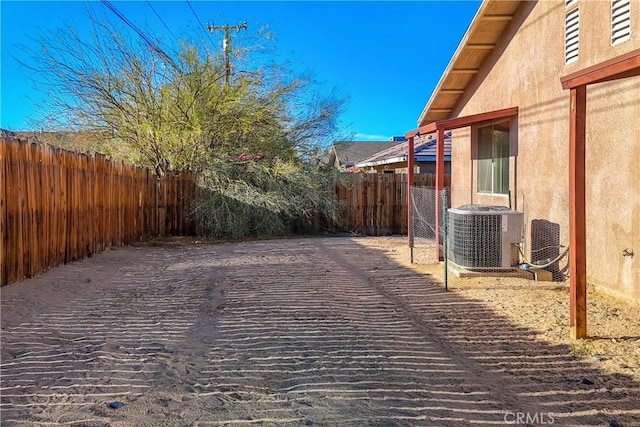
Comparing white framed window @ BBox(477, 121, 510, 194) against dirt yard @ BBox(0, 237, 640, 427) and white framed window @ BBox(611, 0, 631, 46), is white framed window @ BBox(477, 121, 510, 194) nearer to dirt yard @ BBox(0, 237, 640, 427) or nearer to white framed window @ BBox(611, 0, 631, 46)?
dirt yard @ BBox(0, 237, 640, 427)

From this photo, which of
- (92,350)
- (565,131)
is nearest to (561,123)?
(565,131)

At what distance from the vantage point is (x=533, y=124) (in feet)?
26.1

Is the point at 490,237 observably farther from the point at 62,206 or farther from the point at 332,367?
the point at 62,206

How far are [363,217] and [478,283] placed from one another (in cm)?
837

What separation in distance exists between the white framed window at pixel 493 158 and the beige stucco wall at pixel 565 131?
11.6 inches

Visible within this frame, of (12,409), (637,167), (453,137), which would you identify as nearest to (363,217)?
(453,137)

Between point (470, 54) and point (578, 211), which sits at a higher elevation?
point (470, 54)

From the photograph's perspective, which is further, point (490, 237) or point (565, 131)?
point (490, 237)

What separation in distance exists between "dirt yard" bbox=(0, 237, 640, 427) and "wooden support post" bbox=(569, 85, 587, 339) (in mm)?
268

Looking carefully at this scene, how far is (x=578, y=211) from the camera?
15.0 ft

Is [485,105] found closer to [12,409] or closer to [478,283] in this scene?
[478,283]

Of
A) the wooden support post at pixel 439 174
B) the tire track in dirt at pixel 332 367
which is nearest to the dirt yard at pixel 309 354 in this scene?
the tire track in dirt at pixel 332 367

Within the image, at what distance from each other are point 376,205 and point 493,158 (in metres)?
6.11

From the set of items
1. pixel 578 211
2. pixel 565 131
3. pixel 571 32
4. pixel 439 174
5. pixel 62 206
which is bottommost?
pixel 578 211
